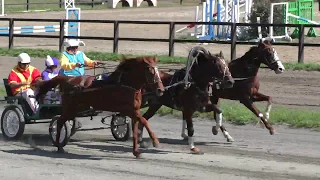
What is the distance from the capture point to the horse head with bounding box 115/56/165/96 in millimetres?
11016

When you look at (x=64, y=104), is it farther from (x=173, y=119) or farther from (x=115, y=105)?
(x=173, y=119)

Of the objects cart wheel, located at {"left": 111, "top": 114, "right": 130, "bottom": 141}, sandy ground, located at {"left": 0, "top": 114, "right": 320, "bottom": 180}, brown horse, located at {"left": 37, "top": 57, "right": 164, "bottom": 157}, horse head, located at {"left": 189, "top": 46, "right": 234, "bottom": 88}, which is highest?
horse head, located at {"left": 189, "top": 46, "right": 234, "bottom": 88}

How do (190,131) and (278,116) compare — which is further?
(278,116)

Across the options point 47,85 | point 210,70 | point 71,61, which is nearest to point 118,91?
point 210,70

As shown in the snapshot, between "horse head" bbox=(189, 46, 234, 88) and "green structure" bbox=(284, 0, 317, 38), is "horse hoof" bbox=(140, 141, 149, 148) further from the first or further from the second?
"green structure" bbox=(284, 0, 317, 38)

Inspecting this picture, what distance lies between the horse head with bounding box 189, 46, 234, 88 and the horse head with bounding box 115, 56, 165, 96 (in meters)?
0.80

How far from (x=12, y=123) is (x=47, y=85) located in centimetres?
104

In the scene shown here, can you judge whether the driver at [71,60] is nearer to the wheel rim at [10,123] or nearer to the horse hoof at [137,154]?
the wheel rim at [10,123]

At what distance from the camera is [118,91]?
11.3 m

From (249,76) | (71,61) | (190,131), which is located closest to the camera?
(190,131)

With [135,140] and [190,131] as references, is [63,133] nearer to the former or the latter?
[135,140]

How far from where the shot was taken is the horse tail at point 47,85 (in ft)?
40.2

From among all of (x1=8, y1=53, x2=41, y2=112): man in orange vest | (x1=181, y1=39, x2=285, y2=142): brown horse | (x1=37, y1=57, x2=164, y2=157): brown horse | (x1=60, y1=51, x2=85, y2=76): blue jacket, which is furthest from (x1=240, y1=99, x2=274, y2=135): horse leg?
(x1=8, y1=53, x2=41, y2=112): man in orange vest

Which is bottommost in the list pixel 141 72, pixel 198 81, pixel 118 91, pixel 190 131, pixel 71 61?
pixel 190 131
